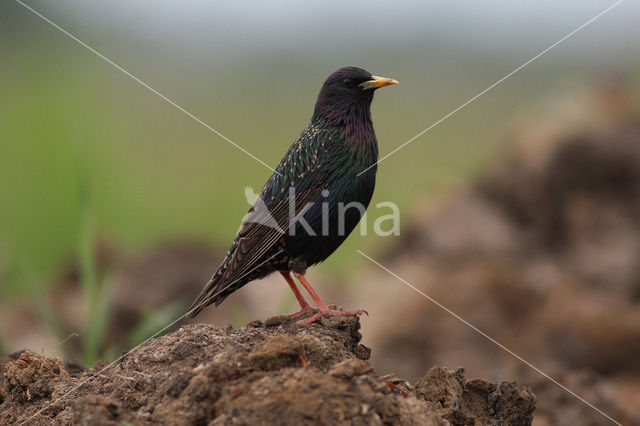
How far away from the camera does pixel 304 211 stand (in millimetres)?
4941

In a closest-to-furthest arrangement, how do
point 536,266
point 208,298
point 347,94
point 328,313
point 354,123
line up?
point 328,313 → point 208,298 → point 354,123 → point 347,94 → point 536,266

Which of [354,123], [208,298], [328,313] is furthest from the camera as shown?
[354,123]

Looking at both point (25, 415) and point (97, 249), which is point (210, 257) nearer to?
point (97, 249)

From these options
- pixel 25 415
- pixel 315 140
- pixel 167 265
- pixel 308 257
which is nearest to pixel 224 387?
pixel 25 415

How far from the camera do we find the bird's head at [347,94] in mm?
5340

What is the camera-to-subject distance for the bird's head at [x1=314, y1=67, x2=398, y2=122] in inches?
210

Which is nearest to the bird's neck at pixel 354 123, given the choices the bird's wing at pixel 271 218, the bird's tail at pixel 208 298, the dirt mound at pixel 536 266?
the bird's wing at pixel 271 218

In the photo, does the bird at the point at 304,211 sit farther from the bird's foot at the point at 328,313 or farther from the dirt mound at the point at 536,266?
the dirt mound at the point at 536,266

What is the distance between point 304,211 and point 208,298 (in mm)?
824

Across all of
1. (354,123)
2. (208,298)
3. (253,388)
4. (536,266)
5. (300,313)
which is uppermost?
(354,123)

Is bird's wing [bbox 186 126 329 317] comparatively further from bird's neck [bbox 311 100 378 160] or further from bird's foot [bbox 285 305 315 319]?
bird's foot [bbox 285 305 315 319]

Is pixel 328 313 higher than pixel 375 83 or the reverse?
the reverse

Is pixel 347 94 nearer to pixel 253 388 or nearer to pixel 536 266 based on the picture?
pixel 253 388

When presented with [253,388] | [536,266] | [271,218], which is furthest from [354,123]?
[536,266]
